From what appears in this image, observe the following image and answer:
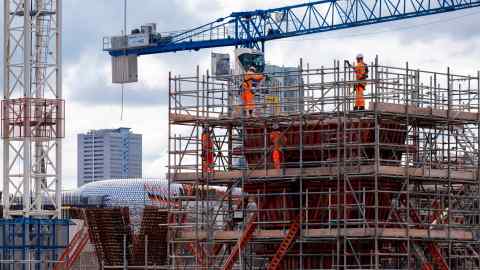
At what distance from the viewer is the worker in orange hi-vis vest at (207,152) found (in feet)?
237

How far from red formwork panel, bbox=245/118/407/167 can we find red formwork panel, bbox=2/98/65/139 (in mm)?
37037

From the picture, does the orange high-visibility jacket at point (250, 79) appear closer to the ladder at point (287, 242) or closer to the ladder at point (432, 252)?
the ladder at point (287, 242)

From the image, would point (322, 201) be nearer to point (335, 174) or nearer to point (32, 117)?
point (335, 174)

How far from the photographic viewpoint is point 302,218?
69.0 m

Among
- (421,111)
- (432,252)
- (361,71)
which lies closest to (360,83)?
(361,71)

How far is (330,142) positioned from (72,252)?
5265cm

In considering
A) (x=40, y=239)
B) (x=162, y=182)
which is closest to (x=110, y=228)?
(x=40, y=239)

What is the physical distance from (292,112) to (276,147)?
1814 millimetres

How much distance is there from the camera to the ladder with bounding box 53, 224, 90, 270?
106812 mm

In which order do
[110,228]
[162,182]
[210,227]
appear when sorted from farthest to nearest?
1. [162,182]
2. [110,228]
3. [210,227]

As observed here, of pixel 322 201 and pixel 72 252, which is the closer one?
pixel 322 201

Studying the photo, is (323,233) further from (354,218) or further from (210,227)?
(210,227)

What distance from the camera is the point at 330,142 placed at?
68.6 m

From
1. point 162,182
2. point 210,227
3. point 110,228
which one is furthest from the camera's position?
point 162,182
